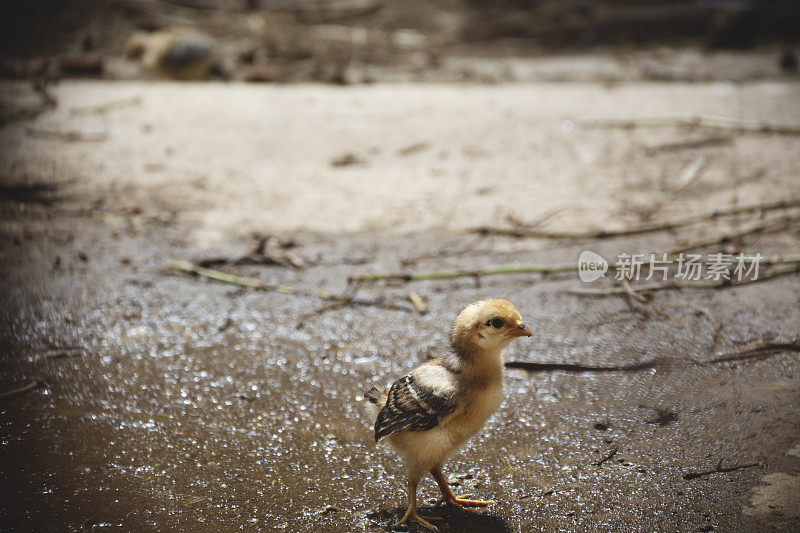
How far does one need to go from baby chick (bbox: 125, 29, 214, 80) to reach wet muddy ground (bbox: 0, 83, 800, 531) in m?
0.87

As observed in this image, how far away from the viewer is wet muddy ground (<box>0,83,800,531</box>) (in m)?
3.09

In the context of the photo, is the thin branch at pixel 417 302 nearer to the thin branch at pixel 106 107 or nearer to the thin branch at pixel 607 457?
the thin branch at pixel 607 457

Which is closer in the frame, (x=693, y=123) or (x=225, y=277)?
(x=225, y=277)

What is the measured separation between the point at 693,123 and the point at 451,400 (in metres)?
5.23

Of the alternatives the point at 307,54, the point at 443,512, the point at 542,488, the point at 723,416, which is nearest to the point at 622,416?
the point at 723,416

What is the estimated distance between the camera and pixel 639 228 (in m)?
5.43

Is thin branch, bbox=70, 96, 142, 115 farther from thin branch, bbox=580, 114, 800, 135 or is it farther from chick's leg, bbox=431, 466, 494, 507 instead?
chick's leg, bbox=431, 466, 494, 507

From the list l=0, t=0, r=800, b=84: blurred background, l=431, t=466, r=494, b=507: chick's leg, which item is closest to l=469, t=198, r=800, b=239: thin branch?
l=431, t=466, r=494, b=507: chick's leg

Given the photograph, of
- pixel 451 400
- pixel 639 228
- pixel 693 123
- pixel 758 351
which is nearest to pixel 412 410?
pixel 451 400

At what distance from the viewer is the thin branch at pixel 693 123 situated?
22.0 feet

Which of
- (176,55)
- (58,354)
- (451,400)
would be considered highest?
(176,55)

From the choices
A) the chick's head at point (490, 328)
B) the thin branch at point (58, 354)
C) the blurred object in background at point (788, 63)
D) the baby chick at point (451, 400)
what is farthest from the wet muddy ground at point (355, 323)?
the blurred object in background at point (788, 63)

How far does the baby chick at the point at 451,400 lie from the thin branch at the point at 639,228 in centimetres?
245

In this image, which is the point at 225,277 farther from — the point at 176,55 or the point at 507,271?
the point at 176,55
